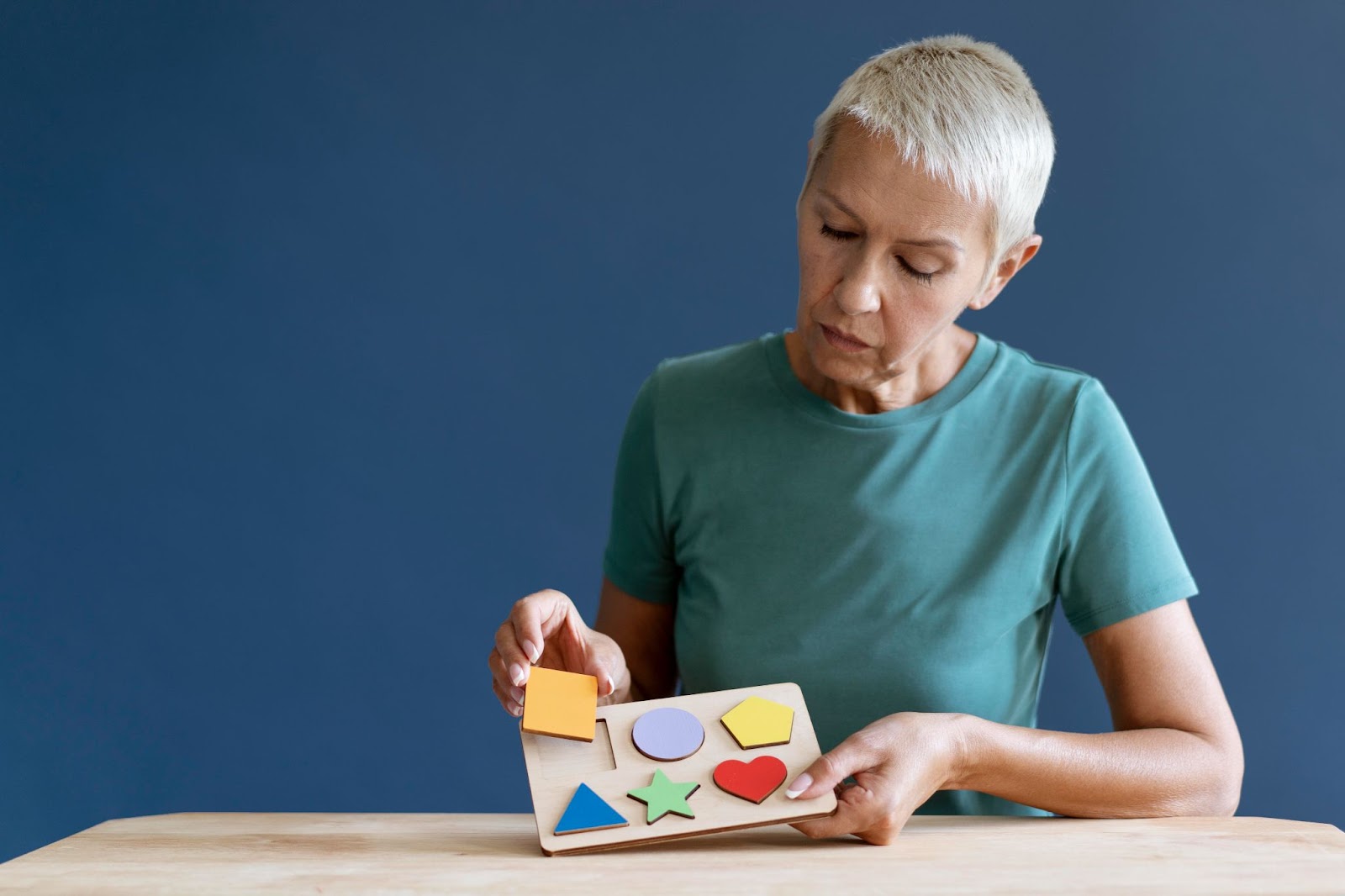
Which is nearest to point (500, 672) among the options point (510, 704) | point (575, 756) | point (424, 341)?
point (510, 704)

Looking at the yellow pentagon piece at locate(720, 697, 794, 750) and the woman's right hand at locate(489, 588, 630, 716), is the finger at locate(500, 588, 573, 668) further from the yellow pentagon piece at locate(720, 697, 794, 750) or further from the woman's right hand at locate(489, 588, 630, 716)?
the yellow pentagon piece at locate(720, 697, 794, 750)

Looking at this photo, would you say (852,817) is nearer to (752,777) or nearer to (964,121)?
(752,777)

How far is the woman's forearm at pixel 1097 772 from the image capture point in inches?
40.6

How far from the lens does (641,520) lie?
1.36 m

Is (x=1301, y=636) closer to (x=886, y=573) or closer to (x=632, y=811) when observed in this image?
(x=886, y=573)

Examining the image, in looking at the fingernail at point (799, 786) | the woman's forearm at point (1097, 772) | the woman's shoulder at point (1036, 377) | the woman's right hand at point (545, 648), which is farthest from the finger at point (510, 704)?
the woman's shoulder at point (1036, 377)

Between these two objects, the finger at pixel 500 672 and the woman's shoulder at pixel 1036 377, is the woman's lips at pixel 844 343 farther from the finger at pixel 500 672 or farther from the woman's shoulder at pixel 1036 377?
the finger at pixel 500 672

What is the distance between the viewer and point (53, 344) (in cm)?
210

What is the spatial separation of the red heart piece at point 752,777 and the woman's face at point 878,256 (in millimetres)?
409

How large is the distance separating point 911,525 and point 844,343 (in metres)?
0.23

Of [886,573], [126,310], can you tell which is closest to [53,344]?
[126,310]

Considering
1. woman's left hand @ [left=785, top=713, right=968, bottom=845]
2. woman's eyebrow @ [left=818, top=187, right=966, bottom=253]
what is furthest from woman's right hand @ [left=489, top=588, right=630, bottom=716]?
woman's eyebrow @ [left=818, top=187, right=966, bottom=253]

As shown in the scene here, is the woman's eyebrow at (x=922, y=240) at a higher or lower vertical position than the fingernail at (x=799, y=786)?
higher

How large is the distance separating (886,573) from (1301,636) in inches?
44.2
